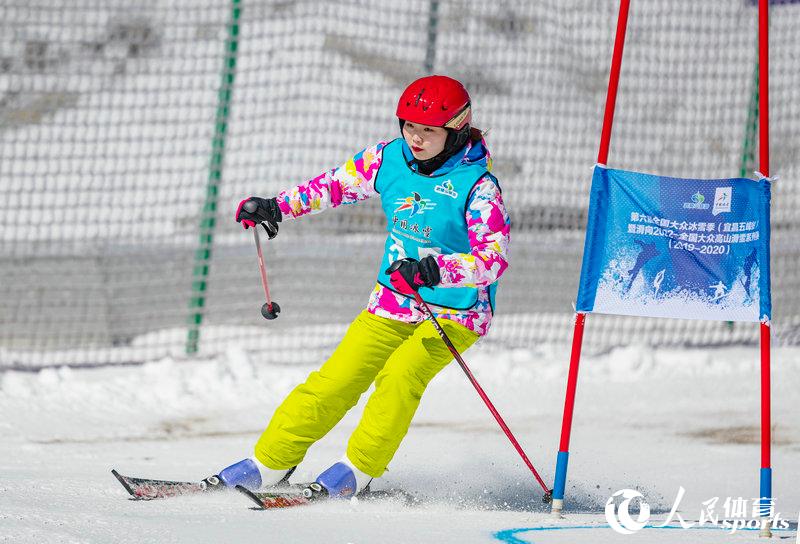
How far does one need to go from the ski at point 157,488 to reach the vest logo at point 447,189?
1390 mm

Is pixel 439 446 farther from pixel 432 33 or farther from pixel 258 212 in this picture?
pixel 432 33

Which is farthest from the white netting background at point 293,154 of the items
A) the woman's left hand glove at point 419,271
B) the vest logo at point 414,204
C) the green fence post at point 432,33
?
the woman's left hand glove at point 419,271

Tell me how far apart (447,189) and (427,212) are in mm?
114

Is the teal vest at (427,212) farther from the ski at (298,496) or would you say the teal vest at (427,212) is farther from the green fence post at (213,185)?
the green fence post at (213,185)

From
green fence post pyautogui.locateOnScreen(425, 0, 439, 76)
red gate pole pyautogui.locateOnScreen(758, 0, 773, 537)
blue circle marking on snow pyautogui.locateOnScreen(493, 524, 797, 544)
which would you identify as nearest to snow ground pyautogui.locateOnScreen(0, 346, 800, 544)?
blue circle marking on snow pyautogui.locateOnScreen(493, 524, 797, 544)

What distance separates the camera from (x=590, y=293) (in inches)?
160

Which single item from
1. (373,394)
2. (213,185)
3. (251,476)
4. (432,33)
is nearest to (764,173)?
(373,394)

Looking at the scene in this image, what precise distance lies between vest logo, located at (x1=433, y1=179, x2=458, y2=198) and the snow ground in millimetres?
1157

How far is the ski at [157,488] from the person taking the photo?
421 cm

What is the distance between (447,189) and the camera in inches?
161

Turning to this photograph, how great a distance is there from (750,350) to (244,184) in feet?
12.5

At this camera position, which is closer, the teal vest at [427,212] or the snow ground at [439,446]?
the snow ground at [439,446]

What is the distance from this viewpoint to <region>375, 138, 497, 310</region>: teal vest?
4.11 meters

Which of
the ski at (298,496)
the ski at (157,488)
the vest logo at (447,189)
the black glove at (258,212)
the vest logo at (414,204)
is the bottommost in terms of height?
the ski at (157,488)
